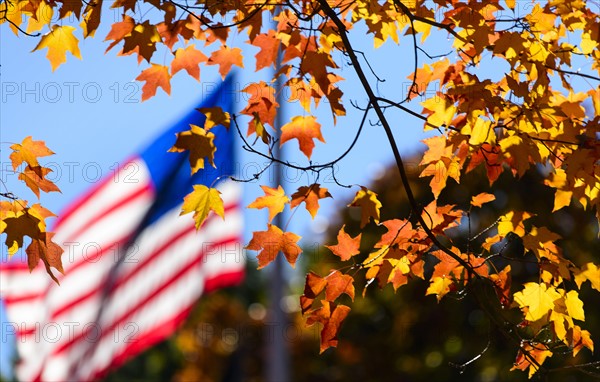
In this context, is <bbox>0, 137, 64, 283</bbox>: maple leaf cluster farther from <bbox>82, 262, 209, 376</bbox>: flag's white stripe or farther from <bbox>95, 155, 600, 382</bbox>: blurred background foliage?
<bbox>95, 155, 600, 382</bbox>: blurred background foliage

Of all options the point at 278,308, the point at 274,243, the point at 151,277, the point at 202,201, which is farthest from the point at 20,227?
the point at 278,308

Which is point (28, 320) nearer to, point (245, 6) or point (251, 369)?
point (245, 6)

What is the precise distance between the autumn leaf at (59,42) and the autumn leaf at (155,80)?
264 mm

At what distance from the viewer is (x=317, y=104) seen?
10.4 feet

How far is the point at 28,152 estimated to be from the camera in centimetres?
291

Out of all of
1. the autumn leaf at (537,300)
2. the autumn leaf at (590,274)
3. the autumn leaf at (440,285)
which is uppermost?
the autumn leaf at (440,285)

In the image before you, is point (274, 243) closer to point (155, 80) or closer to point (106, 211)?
point (155, 80)

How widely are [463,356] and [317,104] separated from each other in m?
15.4

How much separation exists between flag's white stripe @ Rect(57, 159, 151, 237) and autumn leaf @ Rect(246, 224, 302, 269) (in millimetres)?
5719

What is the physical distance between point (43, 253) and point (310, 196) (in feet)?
3.01

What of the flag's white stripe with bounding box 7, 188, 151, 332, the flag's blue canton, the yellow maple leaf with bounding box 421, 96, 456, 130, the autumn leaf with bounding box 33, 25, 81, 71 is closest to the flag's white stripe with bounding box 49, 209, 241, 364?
the flag's white stripe with bounding box 7, 188, 151, 332

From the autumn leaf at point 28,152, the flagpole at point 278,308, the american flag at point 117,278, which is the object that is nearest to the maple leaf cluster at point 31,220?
the autumn leaf at point 28,152

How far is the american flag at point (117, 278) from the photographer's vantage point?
8062 millimetres

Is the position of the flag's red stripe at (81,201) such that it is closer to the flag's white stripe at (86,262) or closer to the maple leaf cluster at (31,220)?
the flag's white stripe at (86,262)
